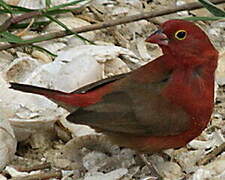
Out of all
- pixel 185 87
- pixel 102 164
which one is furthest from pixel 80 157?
pixel 185 87

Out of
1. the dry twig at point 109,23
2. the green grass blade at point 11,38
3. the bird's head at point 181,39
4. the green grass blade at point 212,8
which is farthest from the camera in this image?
the dry twig at point 109,23

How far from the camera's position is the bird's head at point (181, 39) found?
3.03 m

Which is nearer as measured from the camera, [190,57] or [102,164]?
[190,57]

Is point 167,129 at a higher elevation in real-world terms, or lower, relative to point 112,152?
higher

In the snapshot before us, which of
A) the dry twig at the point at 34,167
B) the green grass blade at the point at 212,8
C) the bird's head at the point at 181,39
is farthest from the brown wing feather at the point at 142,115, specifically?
the green grass blade at the point at 212,8

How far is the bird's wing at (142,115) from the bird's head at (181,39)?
111mm

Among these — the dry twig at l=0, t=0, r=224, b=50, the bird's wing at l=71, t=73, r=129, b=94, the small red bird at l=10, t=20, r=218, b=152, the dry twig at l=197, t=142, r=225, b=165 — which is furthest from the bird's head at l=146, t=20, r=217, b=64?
the dry twig at l=0, t=0, r=224, b=50

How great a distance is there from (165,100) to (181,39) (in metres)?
0.23

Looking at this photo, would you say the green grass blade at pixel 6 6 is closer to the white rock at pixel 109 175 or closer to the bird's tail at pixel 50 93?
the bird's tail at pixel 50 93

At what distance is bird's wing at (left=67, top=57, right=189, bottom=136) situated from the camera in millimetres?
Answer: 3096

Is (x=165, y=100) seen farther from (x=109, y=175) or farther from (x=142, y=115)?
(x=109, y=175)

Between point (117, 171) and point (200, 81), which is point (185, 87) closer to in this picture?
point (200, 81)

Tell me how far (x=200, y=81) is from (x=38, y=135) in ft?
2.33

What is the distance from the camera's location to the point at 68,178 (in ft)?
10.5
